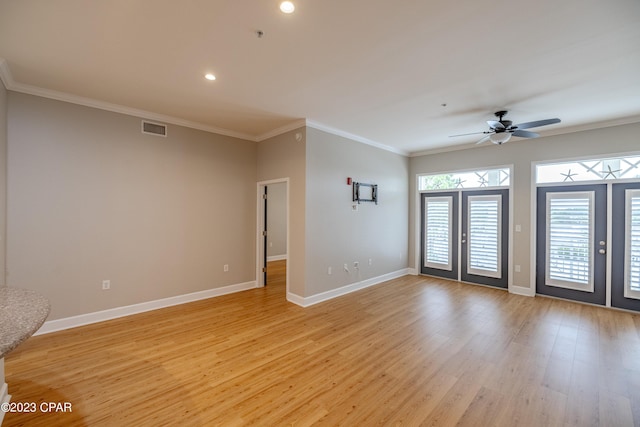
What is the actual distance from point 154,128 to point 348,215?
3.48 m

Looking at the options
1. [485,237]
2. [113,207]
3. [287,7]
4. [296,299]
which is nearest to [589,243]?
[485,237]

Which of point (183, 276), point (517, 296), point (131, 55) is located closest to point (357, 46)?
point (131, 55)

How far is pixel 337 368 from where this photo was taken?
8.91 feet

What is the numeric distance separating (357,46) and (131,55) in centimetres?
214

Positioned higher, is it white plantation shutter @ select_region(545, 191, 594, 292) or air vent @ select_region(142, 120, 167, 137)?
air vent @ select_region(142, 120, 167, 137)

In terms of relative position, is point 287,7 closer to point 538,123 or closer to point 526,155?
point 538,123

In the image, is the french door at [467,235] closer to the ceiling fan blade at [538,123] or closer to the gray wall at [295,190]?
the ceiling fan blade at [538,123]

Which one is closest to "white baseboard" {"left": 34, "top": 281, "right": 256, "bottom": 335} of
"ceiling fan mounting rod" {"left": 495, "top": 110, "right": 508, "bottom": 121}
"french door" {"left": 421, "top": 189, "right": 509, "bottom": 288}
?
"french door" {"left": 421, "top": 189, "right": 509, "bottom": 288}

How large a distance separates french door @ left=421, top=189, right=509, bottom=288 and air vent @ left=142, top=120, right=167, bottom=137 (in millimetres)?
5555

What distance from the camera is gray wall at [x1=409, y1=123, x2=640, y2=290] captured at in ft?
14.5

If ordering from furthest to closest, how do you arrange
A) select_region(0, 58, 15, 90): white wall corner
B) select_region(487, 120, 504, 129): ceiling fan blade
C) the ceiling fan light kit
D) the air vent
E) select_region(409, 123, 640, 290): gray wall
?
select_region(409, 123, 640, 290): gray wall, the air vent, the ceiling fan light kit, select_region(487, 120, 504, 129): ceiling fan blade, select_region(0, 58, 15, 90): white wall corner

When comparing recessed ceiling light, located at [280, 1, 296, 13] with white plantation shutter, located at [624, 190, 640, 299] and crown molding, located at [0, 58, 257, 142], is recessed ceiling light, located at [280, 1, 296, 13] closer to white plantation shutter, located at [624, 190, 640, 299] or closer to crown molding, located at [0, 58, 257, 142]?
crown molding, located at [0, 58, 257, 142]

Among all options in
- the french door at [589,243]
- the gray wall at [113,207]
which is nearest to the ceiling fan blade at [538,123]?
the french door at [589,243]

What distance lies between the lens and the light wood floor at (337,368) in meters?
2.10
